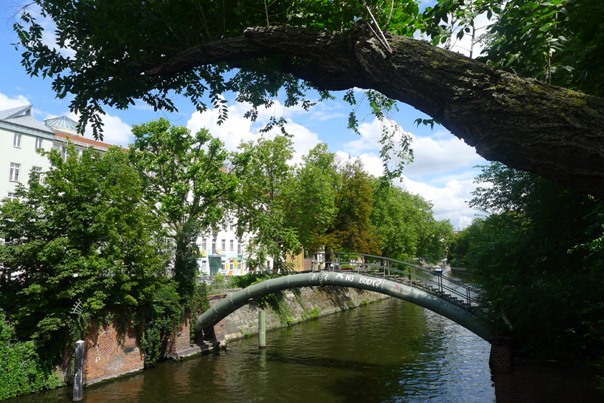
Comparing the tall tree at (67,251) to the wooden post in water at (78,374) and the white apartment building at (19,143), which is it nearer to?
the wooden post in water at (78,374)

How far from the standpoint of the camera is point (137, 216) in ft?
64.8

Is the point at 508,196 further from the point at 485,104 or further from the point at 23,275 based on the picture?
the point at 23,275

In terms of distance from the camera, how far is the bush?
53.4 ft

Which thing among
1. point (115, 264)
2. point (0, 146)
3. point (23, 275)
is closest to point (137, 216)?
point (115, 264)

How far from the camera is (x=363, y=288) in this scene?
74.4 ft

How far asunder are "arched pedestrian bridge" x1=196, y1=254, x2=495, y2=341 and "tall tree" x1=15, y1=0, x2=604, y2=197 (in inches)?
505

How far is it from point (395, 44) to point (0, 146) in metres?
37.8

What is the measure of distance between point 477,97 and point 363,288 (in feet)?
64.6

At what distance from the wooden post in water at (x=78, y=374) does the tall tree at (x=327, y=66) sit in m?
13.3

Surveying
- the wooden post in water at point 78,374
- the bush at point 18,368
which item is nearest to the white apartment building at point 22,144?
the wooden post in water at point 78,374

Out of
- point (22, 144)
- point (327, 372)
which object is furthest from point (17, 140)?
point (327, 372)

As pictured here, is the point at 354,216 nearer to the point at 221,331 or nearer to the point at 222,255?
the point at 222,255

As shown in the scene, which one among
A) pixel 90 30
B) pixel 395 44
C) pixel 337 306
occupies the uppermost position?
pixel 90 30

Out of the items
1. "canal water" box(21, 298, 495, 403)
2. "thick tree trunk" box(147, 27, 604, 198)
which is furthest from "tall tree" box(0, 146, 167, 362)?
"thick tree trunk" box(147, 27, 604, 198)
